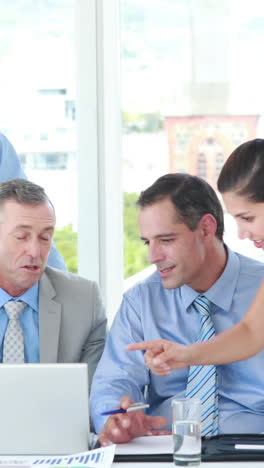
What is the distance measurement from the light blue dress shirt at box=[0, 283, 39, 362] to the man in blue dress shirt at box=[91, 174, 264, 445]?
11.5 inches

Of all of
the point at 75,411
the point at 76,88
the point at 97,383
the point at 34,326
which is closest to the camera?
the point at 75,411

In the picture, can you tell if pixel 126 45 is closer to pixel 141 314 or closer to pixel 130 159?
pixel 130 159

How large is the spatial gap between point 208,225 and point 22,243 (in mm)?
668

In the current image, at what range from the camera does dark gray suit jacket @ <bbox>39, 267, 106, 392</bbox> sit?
9.42 feet

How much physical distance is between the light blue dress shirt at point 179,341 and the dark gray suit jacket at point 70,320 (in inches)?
8.0

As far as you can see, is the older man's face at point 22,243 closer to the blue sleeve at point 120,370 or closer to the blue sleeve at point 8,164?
the blue sleeve at point 120,370

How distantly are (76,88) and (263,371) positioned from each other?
2.14 metres

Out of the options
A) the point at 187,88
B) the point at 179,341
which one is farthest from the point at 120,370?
the point at 187,88

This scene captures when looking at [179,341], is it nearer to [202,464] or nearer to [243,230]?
[243,230]

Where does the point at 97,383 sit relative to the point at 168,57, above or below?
below

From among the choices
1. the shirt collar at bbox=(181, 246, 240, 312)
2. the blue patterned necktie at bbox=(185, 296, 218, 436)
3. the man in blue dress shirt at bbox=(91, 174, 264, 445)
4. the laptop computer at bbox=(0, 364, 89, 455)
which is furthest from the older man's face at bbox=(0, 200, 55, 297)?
the laptop computer at bbox=(0, 364, 89, 455)

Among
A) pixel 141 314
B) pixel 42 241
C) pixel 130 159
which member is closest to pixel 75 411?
pixel 141 314

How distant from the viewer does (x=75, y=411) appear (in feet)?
6.70

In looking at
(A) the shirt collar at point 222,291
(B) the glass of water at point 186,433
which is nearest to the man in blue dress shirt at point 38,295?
(A) the shirt collar at point 222,291
